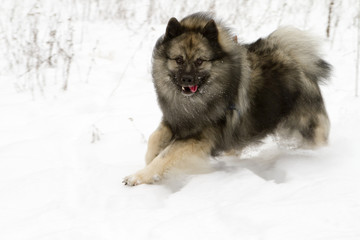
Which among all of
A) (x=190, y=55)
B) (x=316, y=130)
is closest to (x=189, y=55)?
(x=190, y=55)

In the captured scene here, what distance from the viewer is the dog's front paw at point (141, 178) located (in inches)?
125

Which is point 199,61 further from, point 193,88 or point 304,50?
point 304,50

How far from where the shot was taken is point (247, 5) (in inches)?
311

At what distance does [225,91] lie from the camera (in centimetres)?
329

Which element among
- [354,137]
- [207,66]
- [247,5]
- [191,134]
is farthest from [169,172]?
[247,5]

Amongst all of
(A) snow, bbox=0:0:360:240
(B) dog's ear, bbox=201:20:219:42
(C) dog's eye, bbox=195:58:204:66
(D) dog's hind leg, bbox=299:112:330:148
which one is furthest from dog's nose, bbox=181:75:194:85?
(D) dog's hind leg, bbox=299:112:330:148

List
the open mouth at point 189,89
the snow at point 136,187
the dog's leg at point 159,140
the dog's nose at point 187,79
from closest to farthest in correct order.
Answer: the snow at point 136,187 < the dog's nose at point 187,79 < the open mouth at point 189,89 < the dog's leg at point 159,140

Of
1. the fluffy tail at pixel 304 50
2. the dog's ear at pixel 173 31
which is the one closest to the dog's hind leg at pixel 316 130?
the fluffy tail at pixel 304 50

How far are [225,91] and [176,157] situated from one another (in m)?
0.60

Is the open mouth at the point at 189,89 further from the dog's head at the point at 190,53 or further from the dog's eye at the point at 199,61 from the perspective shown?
the dog's eye at the point at 199,61

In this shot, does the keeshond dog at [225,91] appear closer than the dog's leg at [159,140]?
Yes

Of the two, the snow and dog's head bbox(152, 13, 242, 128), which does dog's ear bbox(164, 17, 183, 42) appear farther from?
the snow

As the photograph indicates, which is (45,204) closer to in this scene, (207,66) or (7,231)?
(7,231)

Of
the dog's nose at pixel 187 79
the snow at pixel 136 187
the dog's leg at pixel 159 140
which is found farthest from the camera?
the dog's leg at pixel 159 140
